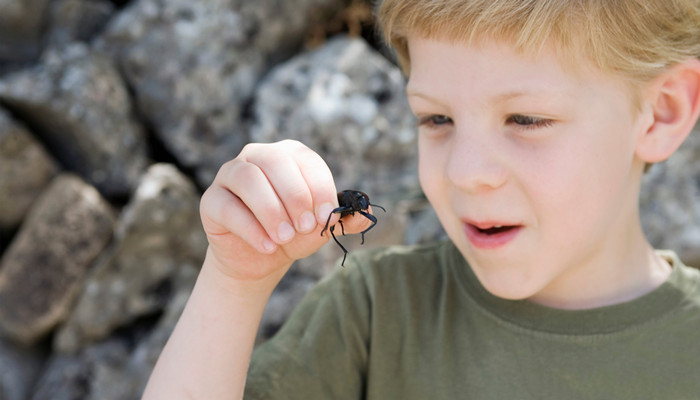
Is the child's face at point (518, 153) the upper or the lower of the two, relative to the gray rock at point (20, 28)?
lower

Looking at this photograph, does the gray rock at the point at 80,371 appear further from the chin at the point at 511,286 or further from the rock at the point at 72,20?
the chin at the point at 511,286

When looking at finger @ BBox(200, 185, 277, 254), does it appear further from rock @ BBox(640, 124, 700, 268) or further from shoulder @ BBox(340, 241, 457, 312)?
rock @ BBox(640, 124, 700, 268)

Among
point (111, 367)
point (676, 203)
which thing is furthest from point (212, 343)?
point (676, 203)

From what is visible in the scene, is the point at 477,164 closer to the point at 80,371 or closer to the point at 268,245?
the point at 268,245

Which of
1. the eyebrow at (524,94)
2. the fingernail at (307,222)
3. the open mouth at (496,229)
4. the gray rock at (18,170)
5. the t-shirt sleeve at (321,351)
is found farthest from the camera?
the gray rock at (18,170)

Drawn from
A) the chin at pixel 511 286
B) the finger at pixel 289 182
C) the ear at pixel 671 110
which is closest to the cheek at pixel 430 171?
the chin at pixel 511 286

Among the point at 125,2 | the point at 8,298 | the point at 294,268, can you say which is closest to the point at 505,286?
the point at 294,268
